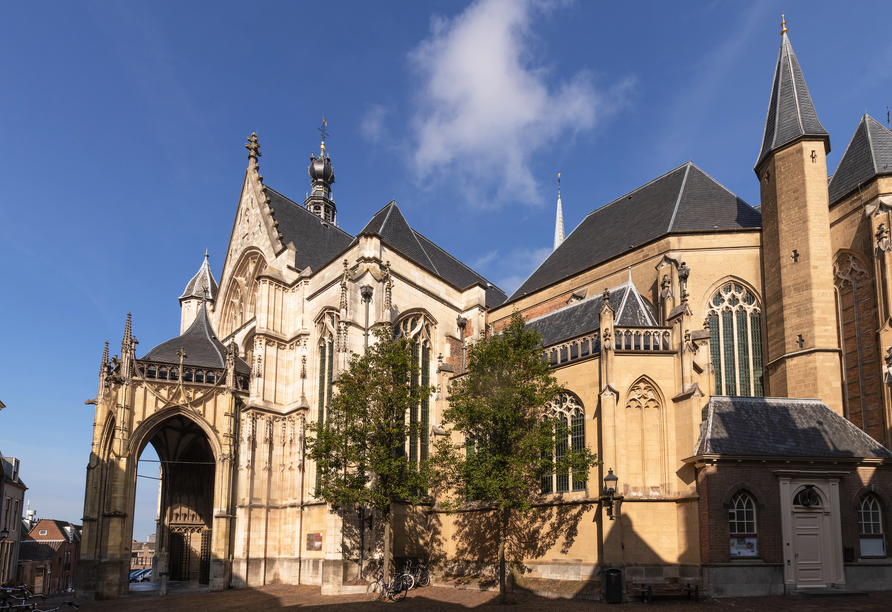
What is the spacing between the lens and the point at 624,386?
18.7 metres

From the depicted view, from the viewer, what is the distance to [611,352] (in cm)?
1889

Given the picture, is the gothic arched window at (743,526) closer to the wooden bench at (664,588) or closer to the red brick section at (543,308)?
the wooden bench at (664,588)

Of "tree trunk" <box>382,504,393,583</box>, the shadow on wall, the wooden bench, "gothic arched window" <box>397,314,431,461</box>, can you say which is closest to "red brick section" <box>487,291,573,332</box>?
"gothic arched window" <box>397,314,431,461</box>

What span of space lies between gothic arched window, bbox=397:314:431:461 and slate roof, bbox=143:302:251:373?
7.45m

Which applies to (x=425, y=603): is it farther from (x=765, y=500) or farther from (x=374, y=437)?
(x=765, y=500)

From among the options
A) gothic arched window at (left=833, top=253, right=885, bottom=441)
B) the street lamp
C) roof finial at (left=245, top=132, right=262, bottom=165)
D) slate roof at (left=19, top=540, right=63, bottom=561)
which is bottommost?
slate roof at (left=19, top=540, right=63, bottom=561)

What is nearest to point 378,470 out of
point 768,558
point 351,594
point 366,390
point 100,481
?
point 366,390

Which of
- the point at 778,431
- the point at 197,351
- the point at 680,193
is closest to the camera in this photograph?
the point at 778,431

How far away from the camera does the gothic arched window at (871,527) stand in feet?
55.0

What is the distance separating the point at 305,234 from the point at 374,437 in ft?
50.2

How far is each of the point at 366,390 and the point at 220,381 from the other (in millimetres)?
9527

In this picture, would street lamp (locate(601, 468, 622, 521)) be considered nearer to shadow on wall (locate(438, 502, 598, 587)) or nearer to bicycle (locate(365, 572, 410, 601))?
shadow on wall (locate(438, 502, 598, 587))

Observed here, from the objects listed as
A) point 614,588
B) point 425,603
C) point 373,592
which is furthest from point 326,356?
point 614,588

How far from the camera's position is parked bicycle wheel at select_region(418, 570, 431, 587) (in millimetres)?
22797
